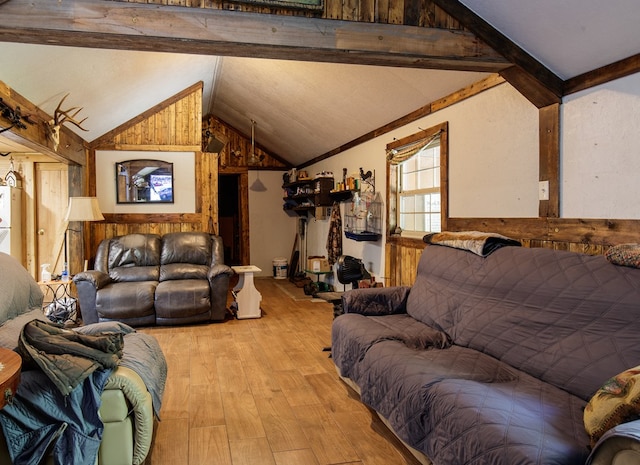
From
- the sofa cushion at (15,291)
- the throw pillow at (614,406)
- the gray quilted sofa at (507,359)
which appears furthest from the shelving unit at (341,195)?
the throw pillow at (614,406)

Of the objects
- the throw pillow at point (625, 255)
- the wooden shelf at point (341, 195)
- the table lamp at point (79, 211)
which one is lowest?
the throw pillow at point (625, 255)

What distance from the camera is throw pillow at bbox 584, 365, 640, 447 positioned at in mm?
1407

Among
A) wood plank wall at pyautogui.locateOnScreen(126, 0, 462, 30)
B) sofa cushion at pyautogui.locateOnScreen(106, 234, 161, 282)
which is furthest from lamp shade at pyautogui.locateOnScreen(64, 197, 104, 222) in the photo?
wood plank wall at pyautogui.locateOnScreen(126, 0, 462, 30)

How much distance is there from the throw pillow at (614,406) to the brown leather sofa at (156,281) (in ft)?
13.6

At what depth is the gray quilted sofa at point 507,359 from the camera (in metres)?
1.58

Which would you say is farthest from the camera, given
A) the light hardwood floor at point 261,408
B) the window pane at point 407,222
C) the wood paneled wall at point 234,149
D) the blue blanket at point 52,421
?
the wood paneled wall at point 234,149

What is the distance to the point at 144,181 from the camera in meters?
6.38

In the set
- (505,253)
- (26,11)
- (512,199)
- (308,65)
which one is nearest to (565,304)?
(505,253)

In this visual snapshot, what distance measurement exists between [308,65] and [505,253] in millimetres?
2981

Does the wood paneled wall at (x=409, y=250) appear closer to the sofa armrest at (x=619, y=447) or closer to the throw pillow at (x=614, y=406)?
the throw pillow at (x=614, y=406)

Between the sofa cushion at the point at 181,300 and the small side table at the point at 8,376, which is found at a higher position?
the small side table at the point at 8,376

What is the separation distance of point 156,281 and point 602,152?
15.1 feet

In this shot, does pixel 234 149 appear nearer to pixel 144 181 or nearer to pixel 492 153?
pixel 144 181

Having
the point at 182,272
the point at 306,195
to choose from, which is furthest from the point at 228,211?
the point at 182,272
